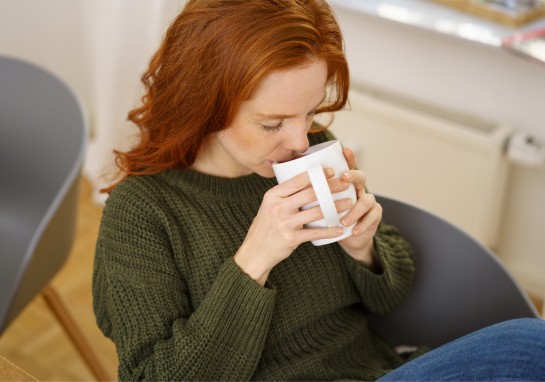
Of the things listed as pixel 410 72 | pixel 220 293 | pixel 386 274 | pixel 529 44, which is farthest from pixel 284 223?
pixel 410 72

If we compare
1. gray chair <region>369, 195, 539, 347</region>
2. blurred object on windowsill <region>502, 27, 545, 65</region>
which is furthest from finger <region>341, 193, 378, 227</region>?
blurred object on windowsill <region>502, 27, 545, 65</region>

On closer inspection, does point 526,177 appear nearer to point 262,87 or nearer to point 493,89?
point 493,89

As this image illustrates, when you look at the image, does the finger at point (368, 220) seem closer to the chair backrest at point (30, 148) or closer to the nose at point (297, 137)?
the nose at point (297, 137)

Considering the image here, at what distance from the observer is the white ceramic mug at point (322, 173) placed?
1.03m

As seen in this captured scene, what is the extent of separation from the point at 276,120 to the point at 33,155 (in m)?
0.89

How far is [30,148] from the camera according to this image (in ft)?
5.91

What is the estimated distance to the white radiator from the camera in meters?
2.16

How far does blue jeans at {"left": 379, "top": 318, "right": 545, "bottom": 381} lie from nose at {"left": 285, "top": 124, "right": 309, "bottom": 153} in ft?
1.06

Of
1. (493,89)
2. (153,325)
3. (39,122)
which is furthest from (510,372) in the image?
(493,89)

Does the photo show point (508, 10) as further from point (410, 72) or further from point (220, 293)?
point (220, 293)

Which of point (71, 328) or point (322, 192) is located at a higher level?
point (322, 192)

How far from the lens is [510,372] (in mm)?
967

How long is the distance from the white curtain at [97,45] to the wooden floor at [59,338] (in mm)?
303

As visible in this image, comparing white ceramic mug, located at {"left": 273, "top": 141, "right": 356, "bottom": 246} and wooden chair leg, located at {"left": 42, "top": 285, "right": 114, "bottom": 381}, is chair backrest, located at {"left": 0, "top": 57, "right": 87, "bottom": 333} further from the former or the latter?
white ceramic mug, located at {"left": 273, "top": 141, "right": 356, "bottom": 246}
